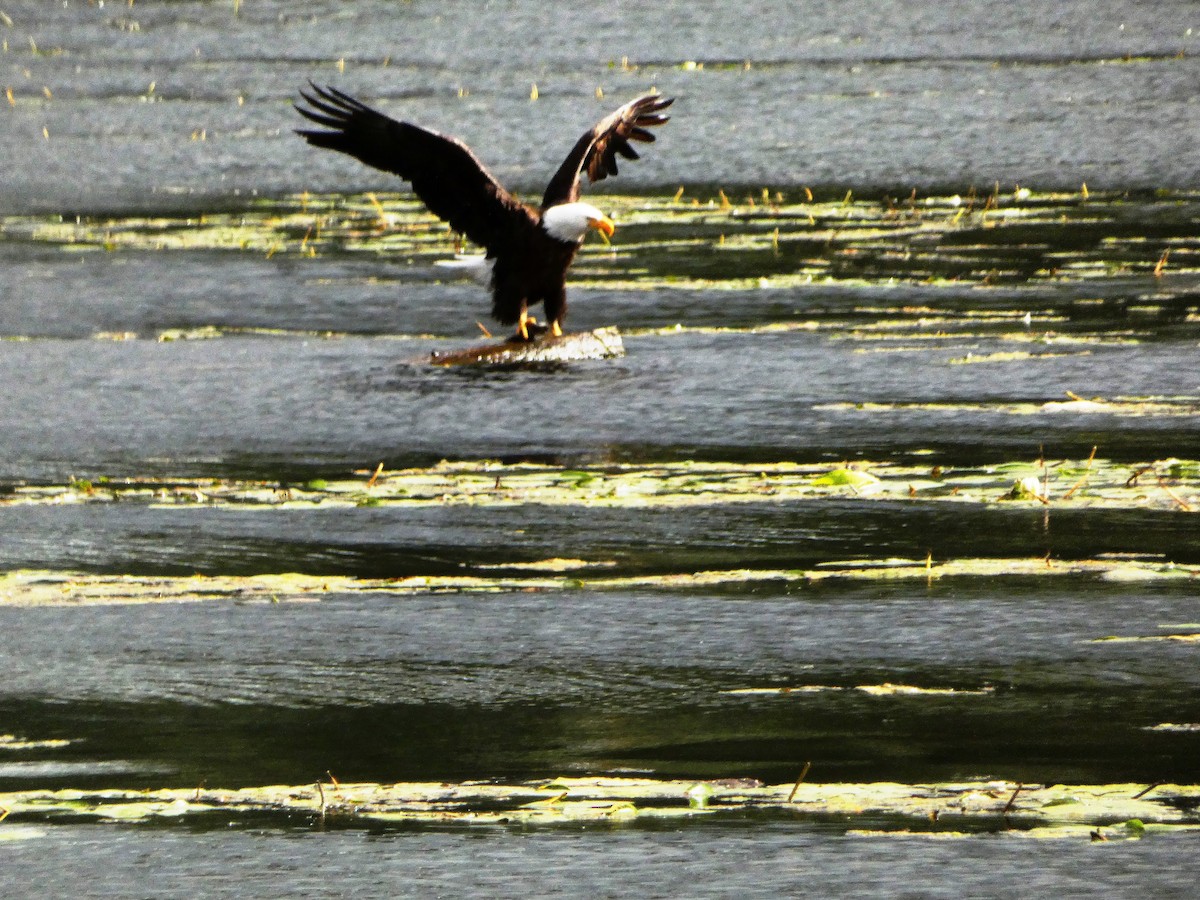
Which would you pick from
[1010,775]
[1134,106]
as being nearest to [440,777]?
[1010,775]

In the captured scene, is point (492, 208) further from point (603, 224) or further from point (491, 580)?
point (491, 580)

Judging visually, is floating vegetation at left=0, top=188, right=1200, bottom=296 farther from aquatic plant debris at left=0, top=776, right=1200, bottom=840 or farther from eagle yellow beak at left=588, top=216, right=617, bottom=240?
aquatic plant debris at left=0, top=776, right=1200, bottom=840

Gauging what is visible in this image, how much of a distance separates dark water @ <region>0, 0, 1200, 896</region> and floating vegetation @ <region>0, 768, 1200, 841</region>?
0.08 metres

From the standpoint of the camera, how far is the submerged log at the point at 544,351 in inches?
374

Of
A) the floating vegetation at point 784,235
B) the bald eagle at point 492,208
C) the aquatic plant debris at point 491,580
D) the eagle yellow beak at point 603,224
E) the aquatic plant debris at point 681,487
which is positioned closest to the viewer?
the aquatic plant debris at point 491,580

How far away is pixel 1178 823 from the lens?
4070 millimetres

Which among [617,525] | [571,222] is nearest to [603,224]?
[571,222]

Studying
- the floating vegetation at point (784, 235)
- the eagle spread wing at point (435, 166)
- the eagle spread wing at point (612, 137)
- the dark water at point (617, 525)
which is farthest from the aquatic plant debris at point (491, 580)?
the eagle spread wing at point (612, 137)

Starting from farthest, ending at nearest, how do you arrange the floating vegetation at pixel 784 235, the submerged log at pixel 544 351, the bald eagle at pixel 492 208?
1. the floating vegetation at pixel 784 235
2. the bald eagle at pixel 492 208
3. the submerged log at pixel 544 351

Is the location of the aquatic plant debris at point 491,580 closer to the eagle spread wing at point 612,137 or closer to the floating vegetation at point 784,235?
the floating vegetation at point 784,235

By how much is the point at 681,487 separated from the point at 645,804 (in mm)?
2790

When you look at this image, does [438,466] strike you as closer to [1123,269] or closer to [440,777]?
[440,777]

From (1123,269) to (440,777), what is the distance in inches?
280

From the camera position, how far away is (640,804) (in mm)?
4297
